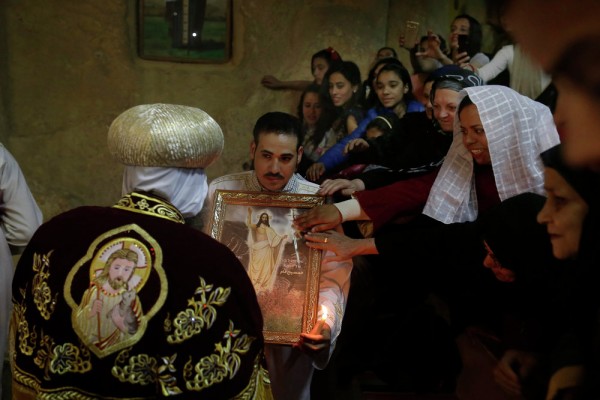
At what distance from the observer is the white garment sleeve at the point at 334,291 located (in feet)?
9.00

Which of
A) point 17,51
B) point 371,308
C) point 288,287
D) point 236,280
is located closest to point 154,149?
point 236,280

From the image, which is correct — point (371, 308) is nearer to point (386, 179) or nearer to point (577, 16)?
point (386, 179)

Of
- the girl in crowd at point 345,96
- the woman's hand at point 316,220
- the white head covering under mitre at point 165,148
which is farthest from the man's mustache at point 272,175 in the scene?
the girl in crowd at point 345,96

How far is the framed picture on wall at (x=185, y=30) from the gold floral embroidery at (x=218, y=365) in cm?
391

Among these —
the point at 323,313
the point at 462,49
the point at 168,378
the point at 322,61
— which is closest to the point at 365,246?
the point at 323,313

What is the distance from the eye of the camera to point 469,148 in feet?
8.87

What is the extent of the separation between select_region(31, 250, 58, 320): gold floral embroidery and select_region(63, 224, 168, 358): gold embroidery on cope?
0.26 ft

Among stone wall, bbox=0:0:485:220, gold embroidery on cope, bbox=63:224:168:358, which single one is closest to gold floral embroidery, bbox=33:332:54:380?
gold embroidery on cope, bbox=63:224:168:358

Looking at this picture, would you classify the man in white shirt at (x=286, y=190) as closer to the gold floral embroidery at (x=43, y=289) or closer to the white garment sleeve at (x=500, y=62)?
the gold floral embroidery at (x=43, y=289)

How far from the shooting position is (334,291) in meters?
2.88

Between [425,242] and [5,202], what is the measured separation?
2.33 meters

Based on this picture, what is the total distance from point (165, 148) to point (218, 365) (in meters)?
0.74

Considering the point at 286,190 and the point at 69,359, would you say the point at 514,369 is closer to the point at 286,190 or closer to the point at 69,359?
the point at 69,359

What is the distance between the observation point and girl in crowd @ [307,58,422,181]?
4.32m
